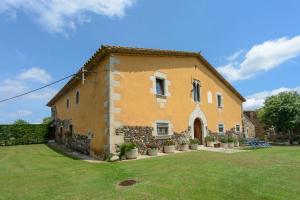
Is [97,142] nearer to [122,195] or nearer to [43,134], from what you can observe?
[122,195]

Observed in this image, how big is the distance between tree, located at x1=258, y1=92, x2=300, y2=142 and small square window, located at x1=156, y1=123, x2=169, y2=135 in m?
16.0

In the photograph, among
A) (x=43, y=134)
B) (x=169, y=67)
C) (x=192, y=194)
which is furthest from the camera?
(x=43, y=134)

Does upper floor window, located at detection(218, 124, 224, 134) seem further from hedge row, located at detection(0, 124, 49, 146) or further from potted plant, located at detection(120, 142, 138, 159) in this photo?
hedge row, located at detection(0, 124, 49, 146)

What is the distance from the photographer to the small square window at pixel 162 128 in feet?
44.9

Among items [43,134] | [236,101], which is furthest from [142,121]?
[43,134]

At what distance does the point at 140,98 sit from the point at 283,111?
60.3ft

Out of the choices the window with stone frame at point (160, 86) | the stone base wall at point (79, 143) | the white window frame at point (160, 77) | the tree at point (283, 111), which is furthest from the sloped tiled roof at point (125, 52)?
the tree at point (283, 111)

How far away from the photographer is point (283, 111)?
79.5 ft

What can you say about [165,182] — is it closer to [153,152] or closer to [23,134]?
[153,152]

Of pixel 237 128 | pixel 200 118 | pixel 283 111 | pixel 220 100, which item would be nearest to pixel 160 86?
pixel 200 118

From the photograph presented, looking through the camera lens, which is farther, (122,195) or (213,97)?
(213,97)

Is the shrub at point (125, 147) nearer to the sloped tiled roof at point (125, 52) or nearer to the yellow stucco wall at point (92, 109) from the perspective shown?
the yellow stucco wall at point (92, 109)

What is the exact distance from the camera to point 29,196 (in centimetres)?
585

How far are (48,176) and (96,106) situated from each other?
564 cm
